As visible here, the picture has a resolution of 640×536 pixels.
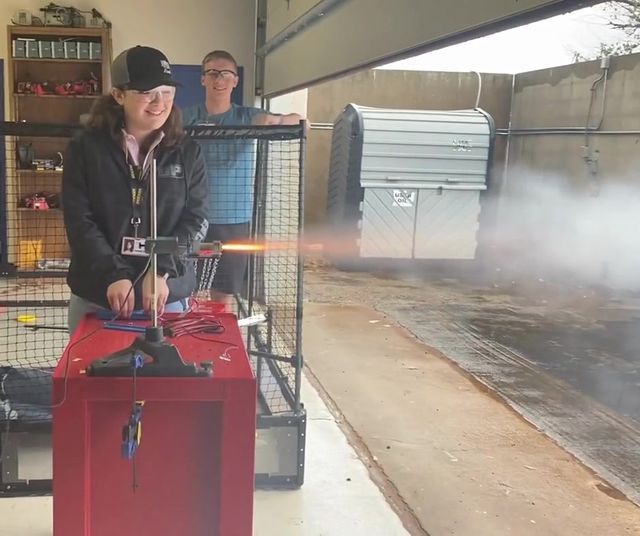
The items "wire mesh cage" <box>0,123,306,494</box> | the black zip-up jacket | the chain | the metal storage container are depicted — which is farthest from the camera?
the metal storage container

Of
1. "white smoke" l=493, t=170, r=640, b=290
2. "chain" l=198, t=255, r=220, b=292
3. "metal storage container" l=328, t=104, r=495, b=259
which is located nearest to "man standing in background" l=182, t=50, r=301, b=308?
"chain" l=198, t=255, r=220, b=292

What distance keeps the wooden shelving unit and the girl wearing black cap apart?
4629 mm

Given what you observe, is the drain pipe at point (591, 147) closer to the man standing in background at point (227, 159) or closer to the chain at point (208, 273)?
the man standing in background at point (227, 159)

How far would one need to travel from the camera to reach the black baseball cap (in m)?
1.80

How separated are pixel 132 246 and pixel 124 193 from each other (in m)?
0.15

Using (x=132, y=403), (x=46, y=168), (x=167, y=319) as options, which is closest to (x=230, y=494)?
(x=132, y=403)

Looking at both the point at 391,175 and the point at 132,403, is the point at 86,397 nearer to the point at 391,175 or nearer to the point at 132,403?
the point at 132,403

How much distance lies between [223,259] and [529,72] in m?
7.44

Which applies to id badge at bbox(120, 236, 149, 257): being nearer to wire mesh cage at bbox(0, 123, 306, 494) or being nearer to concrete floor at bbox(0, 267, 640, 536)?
wire mesh cage at bbox(0, 123, 306, 494)

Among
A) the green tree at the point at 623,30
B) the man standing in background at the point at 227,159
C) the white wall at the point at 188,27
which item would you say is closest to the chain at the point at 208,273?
the man standing in background at the point at 227,159

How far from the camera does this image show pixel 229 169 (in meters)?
3.06

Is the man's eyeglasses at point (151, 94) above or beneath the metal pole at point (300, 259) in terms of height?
above

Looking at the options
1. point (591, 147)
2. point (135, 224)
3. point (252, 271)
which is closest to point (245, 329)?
point (252, 271)

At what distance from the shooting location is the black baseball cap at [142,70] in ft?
5.90
